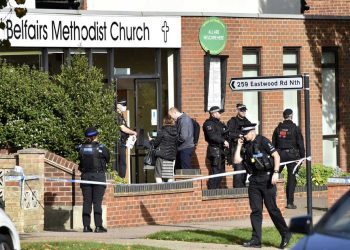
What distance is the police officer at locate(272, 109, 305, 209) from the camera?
22.1m

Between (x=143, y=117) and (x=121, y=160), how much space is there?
2.55 metres

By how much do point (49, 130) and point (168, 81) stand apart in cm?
585

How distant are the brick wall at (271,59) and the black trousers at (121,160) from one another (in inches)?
104

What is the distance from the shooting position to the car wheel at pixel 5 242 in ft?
41.2

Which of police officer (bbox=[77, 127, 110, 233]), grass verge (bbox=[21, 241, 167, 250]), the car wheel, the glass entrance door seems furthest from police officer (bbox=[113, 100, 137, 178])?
the car wheel

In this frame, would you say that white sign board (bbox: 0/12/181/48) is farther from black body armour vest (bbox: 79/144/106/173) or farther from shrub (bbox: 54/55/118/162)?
black body armour vest (bbox: 79/144/106/173)

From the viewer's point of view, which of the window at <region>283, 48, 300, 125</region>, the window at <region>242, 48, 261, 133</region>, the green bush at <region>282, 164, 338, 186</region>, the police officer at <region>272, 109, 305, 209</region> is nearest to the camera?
the police officer at <region>272, 109, 305, 209</region>

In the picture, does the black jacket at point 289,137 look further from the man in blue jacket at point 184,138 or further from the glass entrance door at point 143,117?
the glass entrance door at point 143,117

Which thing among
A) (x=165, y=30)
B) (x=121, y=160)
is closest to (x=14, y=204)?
(x=121, y=160)

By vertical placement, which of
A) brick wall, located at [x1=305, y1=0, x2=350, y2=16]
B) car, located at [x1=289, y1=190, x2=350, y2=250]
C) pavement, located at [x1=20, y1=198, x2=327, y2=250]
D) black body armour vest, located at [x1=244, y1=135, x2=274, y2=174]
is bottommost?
pavement, located at [x1=20, y1=198, x2=327, y2=250]

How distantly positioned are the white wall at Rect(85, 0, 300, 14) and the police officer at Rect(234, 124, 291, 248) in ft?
32.3

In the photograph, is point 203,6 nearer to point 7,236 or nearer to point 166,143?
point 166,143

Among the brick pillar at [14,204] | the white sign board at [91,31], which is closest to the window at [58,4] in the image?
the white sign board at [91,31]

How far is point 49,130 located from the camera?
66.4 ft
